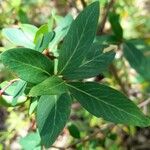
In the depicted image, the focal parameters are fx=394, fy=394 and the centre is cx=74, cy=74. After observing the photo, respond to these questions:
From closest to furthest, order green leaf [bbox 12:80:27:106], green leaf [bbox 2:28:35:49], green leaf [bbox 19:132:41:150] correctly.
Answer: green leaf [bbox 12:80:27:106]
green leaf [bbox 2:28:35:49]
green leaf [bbox 19:132:41:150]

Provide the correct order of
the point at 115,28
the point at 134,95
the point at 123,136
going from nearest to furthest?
the point at 115,28, the point at 134,95, the point at 123,136

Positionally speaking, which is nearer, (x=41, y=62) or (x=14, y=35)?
(x=41, y=62)

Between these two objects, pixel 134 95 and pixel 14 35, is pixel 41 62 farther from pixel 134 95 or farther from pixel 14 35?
pixel 134 95

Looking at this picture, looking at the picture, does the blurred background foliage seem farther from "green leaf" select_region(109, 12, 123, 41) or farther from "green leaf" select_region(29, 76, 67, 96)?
"green leaf" select_region(29, 76, 67, 96)

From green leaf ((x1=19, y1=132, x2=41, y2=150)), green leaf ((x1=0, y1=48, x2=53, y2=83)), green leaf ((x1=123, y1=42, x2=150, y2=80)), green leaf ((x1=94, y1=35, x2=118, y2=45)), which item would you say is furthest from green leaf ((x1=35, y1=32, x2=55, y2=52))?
green leaf ((x1=123, y1=42, x2=150, y2=80))

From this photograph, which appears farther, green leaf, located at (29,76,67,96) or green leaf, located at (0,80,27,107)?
green leaf, located at (0,80,27,107)

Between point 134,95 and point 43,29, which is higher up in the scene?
point 43,29

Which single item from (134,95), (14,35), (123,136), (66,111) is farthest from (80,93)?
(123,136)
